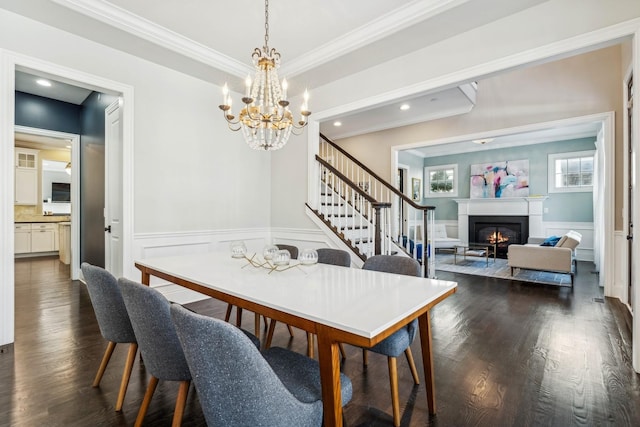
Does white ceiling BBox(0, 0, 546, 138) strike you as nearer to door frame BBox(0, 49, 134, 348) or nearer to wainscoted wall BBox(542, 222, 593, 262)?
door frame BBox(0, 49, 134, 348)

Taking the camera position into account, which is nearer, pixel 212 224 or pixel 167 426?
pixel 167 426

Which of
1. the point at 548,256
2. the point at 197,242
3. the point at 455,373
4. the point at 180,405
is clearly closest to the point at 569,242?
the point at 548,256

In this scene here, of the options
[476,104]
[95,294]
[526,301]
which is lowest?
[526,301]

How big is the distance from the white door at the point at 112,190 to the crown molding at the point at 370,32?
214cm

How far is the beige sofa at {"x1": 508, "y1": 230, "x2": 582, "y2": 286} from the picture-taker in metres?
4.77

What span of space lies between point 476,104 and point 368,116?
1.96 metres

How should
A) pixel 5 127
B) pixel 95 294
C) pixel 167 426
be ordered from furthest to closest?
pixel 5 127 < pixel 95 294 < pixel 167 426

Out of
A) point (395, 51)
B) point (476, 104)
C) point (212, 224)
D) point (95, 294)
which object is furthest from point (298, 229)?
point (476, 104)

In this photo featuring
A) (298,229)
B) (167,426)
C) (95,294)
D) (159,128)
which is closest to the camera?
(167,426)

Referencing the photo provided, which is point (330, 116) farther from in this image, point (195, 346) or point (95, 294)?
point (195, 346)

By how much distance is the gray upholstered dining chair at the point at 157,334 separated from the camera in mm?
1336

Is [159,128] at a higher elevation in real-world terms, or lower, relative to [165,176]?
higher

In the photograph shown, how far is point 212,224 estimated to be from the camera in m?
4.07

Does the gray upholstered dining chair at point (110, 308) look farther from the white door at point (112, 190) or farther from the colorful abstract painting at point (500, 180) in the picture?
the colorful abstract painting at point (500, 180)
